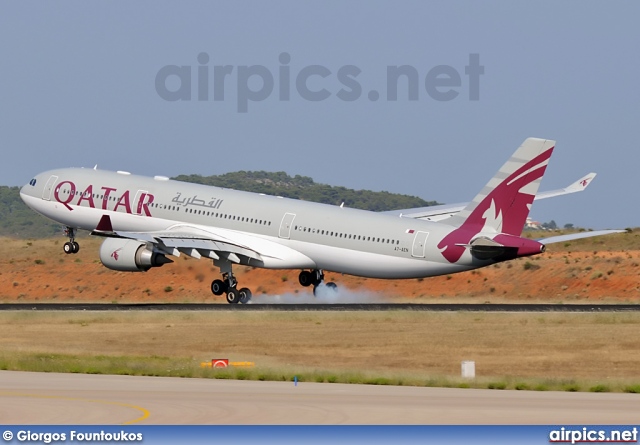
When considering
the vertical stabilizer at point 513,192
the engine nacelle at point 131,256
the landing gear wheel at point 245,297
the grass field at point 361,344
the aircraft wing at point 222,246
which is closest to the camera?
the grass field at point 361,344

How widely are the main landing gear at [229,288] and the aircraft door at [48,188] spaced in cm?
1235

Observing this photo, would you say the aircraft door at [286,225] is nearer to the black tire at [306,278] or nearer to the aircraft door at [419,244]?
the black tire at [306,278]

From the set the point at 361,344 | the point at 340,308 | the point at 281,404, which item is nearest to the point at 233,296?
the point at 340,308

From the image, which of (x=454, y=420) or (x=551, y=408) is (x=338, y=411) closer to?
(x=454, y=420)

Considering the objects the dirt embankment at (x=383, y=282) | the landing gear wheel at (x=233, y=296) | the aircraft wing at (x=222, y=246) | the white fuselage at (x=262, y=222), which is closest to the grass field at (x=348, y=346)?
the white fuselage at (x=262, y=222)

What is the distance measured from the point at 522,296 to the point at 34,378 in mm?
53478

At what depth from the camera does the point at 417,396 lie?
3281cm

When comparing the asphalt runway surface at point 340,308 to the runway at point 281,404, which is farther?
the asphalt runway surface at point 340,308

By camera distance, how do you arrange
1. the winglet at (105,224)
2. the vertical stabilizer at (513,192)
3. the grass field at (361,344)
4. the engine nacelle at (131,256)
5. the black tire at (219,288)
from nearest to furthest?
1. the grass field at (361,344)
2. the vertical stabilizer at (513,192)
3. the winglet at (105,224)
4. the engine nacelle at (131,256)
5. the black tire at (219,288)

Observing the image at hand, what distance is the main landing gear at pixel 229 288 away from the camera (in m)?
70.9

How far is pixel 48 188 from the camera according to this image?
77250mm

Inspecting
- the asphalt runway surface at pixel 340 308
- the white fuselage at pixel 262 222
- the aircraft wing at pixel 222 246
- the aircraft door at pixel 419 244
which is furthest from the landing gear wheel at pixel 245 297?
the aircraft door at pixel 419 244

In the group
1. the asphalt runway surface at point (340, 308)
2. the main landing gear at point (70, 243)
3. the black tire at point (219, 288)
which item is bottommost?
the asphalt runway surface at point (340, 308)

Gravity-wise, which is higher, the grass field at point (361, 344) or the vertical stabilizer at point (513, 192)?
the vertical stabilizer at point (513, 192)
